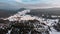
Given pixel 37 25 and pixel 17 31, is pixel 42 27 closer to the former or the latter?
pixel 37 25

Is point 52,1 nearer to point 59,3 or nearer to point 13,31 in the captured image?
point 59,3

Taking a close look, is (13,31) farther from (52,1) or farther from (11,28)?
(52,1)

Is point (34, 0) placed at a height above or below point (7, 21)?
above

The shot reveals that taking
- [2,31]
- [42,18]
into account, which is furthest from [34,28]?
[2,31]

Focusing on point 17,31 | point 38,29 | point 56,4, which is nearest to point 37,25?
point 38,29

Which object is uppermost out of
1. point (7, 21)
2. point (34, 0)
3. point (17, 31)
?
point (34, 0)

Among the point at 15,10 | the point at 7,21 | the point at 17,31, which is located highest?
the point at 15,10

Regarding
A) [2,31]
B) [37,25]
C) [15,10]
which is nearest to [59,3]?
[37,25]

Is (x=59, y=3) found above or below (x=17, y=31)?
above
